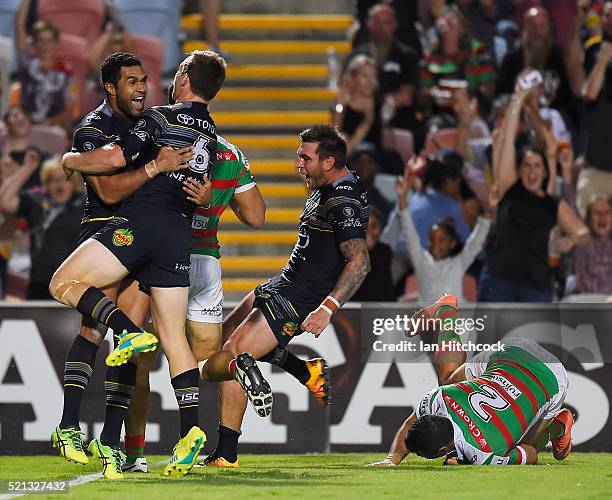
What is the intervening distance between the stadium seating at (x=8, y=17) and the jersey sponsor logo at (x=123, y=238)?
713 centimetres

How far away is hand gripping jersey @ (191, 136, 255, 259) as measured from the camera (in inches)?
269

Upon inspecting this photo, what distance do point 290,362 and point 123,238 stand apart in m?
1.42

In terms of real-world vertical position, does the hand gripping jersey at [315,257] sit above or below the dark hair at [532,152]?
below

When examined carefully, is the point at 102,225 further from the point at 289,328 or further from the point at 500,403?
the point at 500,403

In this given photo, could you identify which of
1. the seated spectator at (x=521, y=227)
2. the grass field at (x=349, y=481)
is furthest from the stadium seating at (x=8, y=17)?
the grass field at (x=349, y=481)

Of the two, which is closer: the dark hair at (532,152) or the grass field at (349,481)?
the grass field at (349,481)

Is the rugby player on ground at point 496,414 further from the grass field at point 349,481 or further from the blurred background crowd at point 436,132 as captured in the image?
the blurred background crowd at point 436,132

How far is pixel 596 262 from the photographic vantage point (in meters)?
10.4

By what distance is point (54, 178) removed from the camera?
11211 millimetres

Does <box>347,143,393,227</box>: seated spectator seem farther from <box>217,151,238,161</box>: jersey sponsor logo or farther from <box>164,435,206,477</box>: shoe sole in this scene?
<box>164,435,206,477</box>: shoe sole

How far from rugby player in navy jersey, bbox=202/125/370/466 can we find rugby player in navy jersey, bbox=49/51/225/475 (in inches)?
25.3

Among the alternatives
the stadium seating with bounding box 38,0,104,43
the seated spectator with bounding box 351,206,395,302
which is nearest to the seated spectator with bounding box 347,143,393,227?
the seated spectator with bounding box 351,206,395,302

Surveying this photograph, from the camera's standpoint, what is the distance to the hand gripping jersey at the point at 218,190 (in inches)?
269

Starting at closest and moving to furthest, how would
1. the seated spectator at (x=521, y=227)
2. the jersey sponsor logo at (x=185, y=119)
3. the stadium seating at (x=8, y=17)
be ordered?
1. the jersey sponsor logo at (x=185, y=119)
2. the seated spectator at (x=521, y=227)
3. the stadium seating at (x=8, y=17)
